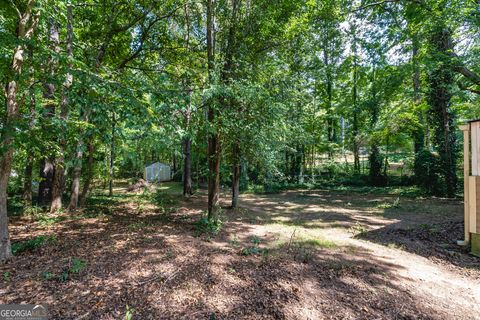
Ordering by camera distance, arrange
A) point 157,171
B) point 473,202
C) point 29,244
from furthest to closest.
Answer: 1. point 157,171
2. point 473,202
3. point 29,244

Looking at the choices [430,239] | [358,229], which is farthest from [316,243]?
[430,239]

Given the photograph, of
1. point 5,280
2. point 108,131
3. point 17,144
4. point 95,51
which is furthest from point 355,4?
point 5,280

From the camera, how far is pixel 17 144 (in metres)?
3.41

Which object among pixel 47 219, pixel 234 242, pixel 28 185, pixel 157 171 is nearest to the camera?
pixel 234 242

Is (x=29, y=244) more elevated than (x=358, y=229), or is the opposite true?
(x=29, y=244)

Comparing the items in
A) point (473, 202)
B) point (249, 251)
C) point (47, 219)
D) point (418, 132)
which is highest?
point (418, 132)

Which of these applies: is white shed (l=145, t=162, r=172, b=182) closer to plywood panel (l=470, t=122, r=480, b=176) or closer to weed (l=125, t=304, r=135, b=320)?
weed (l=125, t=304, r=135, b=320)

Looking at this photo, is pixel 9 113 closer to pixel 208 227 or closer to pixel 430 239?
pixel 208 227

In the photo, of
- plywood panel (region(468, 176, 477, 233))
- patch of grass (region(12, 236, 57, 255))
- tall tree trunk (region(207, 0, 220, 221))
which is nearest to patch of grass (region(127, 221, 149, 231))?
patch of grass (region(12, 236, 57, 255))

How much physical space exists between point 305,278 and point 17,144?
4.39m

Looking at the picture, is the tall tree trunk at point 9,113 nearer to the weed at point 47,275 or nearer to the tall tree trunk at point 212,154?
the weed at point 47,275

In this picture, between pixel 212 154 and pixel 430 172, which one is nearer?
pixel 212 154

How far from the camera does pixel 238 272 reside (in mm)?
3264

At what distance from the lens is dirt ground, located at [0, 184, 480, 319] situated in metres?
2.53
